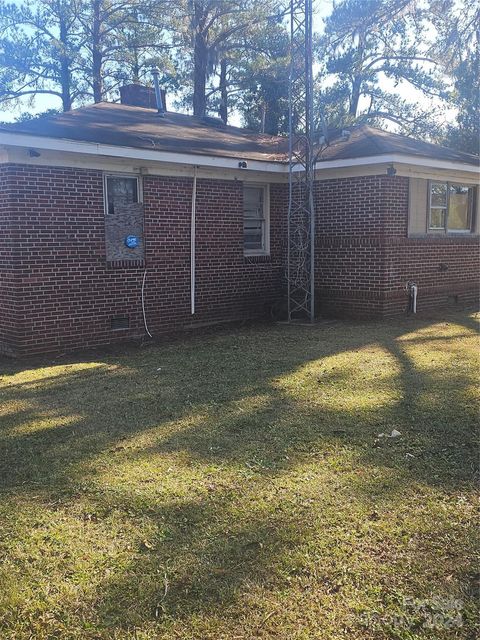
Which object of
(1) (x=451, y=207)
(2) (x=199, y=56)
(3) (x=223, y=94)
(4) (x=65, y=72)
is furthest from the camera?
(3) (x=223, y=94)

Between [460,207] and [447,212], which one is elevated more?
[460,207]

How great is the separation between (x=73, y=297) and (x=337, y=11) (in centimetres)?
1949

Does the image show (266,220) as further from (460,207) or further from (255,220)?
(460,207)

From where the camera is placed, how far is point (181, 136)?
12469 mm

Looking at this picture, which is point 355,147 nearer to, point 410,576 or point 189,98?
point 410,576

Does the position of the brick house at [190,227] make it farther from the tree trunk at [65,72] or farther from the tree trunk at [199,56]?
the tree trunk at [65,72]

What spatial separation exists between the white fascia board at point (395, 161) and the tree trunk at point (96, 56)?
19.3 metres

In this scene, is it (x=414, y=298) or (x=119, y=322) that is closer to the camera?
(x=119, y=322)

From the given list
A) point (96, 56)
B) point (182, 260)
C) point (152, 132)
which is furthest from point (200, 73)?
point (182, 260)

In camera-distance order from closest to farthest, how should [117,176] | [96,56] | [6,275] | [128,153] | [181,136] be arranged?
[6,275], [128,153], [117,176], [181,136], [96,56]

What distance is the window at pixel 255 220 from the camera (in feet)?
40.6

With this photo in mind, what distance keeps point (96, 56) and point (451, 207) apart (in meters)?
20.2

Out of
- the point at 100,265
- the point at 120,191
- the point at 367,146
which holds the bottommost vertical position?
the point at 100,265

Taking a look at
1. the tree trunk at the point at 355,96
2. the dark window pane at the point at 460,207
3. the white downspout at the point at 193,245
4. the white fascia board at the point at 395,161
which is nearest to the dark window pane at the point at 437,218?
the dark window pane at the point at 460,207
